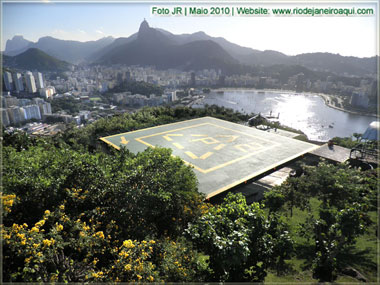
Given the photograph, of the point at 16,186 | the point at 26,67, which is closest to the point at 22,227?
the point at 16,186

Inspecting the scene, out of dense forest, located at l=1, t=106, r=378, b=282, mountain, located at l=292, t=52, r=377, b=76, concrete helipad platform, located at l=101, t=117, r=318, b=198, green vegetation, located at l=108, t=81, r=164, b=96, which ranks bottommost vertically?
green vegetation, located at l=108, t=81, r=164, b=96

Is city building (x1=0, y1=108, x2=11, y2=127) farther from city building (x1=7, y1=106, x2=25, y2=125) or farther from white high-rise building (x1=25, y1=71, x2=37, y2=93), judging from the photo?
white high-rise building (x1=25, y1=71, x2=37, y2=93)

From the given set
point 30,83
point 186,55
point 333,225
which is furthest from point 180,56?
point 333,225

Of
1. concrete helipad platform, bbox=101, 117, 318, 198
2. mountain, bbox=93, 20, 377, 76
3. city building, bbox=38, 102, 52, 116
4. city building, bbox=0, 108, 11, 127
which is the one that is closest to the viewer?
concrete helipad platform, bbox=101, 117, 318, 198

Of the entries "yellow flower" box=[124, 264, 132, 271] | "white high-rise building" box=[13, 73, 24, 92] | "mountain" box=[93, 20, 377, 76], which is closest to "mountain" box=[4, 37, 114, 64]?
"mountain" box=[93, 20, 377, 76]

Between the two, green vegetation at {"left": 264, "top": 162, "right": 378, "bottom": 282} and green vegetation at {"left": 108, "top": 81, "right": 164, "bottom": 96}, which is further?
green vegetation at {"left": 108, "top": 81, "right": 164, "bottom": 96}

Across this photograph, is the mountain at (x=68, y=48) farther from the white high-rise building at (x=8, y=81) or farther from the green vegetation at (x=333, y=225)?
the green vegetation at (x=333, y=225)

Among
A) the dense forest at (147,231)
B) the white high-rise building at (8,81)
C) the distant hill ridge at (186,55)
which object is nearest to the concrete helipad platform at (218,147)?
the dense forest at (147,231)
